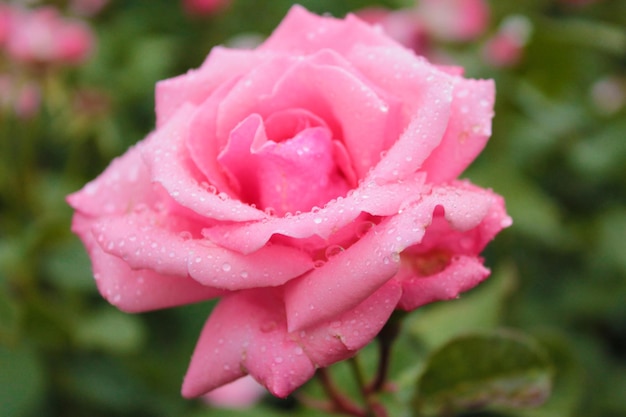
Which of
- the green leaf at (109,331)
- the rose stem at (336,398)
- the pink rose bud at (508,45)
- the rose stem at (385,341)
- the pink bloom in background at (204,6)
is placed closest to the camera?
the rose stem at (385,341)

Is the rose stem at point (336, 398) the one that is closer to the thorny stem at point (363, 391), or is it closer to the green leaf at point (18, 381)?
the thorny stem at point (363, 391)

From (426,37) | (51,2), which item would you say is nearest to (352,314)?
(426,37)

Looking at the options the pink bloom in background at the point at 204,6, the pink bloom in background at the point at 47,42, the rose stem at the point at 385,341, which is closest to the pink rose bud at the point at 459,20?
the pink bloom in background at the point at 204,6

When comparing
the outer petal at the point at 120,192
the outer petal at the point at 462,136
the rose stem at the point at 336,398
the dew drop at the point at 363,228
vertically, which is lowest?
the rose stem at the point at 336,398

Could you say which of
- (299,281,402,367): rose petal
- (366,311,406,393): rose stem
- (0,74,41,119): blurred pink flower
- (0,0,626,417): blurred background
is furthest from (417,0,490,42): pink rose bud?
(299,281,402,367): rose petal

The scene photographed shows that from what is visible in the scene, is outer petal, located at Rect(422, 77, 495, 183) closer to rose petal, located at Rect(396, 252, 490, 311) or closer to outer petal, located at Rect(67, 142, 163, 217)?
rose petal, located at Rect(396, 252, 490, 311)

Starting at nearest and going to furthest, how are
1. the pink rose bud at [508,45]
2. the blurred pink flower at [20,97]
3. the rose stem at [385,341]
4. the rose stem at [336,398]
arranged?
the rose stem at [385,341] → the rose stem at [336,398] → the pink rose bud at [508,45] → the blurred pink flower at [20,97]

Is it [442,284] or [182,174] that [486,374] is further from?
[182,174]

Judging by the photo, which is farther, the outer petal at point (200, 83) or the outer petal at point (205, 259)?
the outer petal at point (200, 83)
